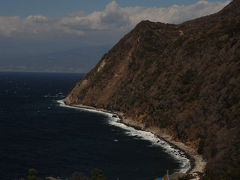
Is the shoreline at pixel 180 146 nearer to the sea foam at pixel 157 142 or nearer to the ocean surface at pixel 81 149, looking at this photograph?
the sea foam at pixel 157 142

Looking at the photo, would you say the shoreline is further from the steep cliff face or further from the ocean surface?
the steep cliff face

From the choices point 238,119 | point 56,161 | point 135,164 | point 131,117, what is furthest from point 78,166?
point 131,117

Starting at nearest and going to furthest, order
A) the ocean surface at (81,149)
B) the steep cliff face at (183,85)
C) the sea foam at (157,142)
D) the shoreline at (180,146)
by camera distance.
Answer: the ocean surface at (81,149) → the shoreline at (180,146) → the sea foam at (157,142) → the steep cliff face at (183,85)

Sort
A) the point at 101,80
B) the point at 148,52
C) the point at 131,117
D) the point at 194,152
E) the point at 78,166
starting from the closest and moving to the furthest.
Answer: the point at 78,166
the point at 194,152
the point at 131,117
the point at 148,52
the point at 101,80

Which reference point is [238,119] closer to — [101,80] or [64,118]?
[64,118]

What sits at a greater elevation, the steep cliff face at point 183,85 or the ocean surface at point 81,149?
the steep cliff face at point 183,85

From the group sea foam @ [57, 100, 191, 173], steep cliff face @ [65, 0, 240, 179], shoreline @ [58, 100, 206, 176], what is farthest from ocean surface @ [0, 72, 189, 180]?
steep cliff face @ [65, 0, 240, 179]

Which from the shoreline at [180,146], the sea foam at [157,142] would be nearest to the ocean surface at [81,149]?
the sea foam at [157,142]

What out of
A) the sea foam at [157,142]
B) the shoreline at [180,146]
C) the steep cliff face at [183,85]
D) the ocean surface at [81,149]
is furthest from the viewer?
the steep cliff face at [183,85]
